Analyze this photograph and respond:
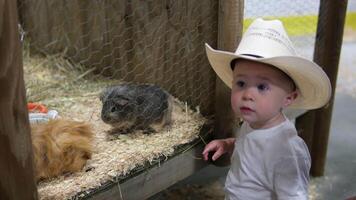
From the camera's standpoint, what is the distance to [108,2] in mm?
2000

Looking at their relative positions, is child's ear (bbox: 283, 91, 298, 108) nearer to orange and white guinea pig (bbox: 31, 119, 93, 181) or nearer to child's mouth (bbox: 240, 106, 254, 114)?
child's mouth (bbox: 240, 106, 254, 114)

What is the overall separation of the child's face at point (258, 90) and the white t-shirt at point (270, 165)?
0.07 meters

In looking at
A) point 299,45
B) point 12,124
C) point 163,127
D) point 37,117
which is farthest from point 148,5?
point 299,45

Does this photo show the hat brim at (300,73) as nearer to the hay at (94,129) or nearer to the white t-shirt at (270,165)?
the white t-shirt at (270,165)

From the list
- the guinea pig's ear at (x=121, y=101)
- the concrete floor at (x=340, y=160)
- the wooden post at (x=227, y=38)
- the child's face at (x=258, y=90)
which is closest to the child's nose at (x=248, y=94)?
the child's face at (x=258, y=90)

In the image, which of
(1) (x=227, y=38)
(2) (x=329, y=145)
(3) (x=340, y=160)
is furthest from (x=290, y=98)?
(2) (x=329, y=145)

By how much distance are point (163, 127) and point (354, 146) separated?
4.26ft

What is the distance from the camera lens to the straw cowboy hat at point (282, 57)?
1135 mm

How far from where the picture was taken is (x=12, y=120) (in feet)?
3.16

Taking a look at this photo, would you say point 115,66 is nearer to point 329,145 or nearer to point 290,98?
point 290,98

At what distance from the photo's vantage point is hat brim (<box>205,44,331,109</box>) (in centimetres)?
113

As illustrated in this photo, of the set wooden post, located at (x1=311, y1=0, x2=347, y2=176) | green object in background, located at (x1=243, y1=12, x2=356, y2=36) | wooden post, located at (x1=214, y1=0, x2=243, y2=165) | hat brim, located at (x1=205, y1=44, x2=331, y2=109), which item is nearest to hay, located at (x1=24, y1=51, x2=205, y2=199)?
wooden post, located at (x1=214, y1=0, x2=243, y2=165)

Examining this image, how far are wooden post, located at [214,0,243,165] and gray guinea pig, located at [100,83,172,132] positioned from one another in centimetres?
19

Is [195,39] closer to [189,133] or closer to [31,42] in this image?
[189,133]
